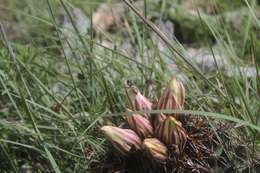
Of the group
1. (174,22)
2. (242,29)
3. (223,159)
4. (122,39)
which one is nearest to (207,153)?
(223,159)

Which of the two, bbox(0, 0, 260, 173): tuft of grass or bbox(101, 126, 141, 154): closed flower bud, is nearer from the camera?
bbox(101, 126, 141, 154): closed flower bud

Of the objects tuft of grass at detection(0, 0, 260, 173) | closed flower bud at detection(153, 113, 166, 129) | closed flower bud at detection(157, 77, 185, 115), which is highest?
closed flower bud at detection(157, 77, 185, 115)

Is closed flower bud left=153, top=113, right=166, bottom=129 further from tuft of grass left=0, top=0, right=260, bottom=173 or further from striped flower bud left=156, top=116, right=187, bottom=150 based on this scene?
tuft of grass left=0, top=0, right=260, bottom=173

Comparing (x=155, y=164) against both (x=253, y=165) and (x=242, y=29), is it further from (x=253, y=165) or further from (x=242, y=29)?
(x=242, y=29)

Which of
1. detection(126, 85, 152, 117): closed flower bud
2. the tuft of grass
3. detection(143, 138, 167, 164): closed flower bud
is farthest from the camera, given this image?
the tuft of grass

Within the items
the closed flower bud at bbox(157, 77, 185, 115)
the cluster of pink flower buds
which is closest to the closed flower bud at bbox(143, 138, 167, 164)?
the cluster of pink flower buds

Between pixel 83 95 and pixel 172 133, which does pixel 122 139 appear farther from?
pixel 83 95

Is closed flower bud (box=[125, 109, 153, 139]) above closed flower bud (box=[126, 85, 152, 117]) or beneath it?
beneath

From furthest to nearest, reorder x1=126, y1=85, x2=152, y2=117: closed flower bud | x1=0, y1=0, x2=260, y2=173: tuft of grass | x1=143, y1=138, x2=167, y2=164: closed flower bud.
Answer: x1=0, y1=0, x2=260, y2=173: tuft of grass → x1=126, y1=85, x2=152, y2=117: closed flower bud → x1=143, y1=138, x2=167, y2=164: closed flower bud
